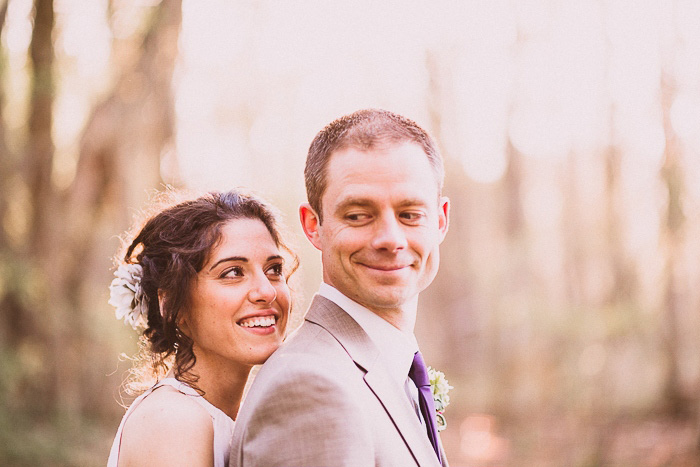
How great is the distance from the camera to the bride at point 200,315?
2811mm

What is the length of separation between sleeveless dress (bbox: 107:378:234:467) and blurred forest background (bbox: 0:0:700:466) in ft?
3.21

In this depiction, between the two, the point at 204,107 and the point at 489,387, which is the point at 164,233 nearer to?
the point at 204,107

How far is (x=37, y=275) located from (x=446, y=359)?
1644cm

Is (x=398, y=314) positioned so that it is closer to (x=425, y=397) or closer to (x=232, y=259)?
(x=425, y=397)

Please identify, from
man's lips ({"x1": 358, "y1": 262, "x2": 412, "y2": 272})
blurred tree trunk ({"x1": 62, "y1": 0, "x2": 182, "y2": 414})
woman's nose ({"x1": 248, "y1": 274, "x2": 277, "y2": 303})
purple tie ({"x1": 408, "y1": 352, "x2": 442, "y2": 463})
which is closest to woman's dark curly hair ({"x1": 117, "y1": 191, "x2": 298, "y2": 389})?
woman's nose ({"x1": 248, "y1": 274, "x2": 277, "y2": 303})

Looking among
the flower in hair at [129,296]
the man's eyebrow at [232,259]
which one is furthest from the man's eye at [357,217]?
the flower in hair at [129,296]

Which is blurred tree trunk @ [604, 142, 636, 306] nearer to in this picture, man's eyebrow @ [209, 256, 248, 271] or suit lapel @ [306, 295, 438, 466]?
man's eyebrow @ [209, 256, 248, 271]

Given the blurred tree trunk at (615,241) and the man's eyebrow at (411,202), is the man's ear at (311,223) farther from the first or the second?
the blurred tree trunk at (615,241)

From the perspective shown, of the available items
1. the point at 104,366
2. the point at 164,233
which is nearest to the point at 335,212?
the point at 164,233

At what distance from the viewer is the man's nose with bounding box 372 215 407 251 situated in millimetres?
2529

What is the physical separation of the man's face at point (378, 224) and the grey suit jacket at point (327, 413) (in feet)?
0.63

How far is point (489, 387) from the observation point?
19.9 meters

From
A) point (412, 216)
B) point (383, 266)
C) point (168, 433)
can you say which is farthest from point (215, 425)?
point (412, 216)

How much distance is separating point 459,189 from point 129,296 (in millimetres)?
24878
